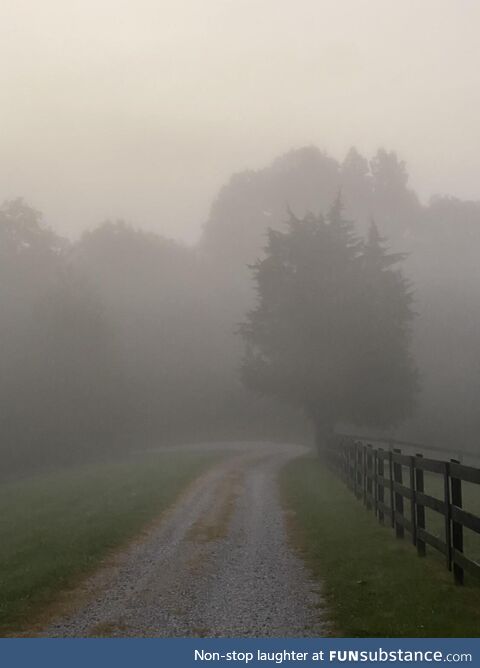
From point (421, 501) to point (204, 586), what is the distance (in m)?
4.02

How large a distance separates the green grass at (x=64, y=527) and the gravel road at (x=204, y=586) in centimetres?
58

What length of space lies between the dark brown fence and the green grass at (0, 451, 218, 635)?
6.08 m

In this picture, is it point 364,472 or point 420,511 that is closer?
point 420,511

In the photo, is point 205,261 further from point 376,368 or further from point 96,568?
point 96,568

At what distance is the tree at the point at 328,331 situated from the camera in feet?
115

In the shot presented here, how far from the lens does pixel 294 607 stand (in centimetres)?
852

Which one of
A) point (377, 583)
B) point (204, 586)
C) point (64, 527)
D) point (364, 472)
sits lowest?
point (64, 527)

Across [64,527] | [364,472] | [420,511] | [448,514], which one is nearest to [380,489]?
[364,472]

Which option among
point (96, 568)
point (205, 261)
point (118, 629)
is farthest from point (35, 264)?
point (118, 629)

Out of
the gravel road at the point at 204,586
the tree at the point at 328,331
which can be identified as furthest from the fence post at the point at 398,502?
the tree at the point at 328,331

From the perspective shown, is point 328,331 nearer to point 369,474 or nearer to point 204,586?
point 369,474

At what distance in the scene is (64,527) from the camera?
52.9ft

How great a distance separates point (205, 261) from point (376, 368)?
51671 millimetres

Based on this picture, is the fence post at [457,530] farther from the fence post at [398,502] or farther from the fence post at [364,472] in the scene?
the fence post at [364,472]
